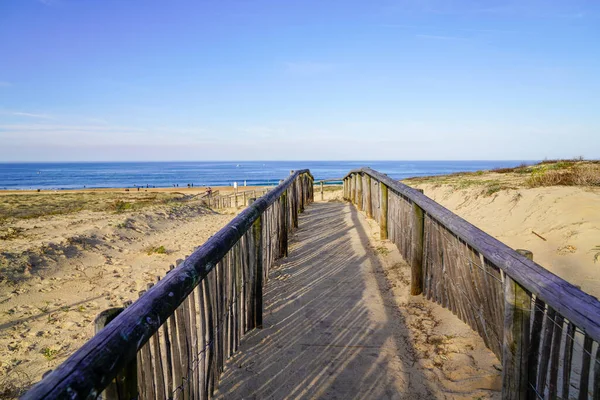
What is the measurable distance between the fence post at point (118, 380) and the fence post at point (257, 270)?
87.2 inches

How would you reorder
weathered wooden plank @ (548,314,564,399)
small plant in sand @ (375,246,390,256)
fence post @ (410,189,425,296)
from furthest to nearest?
1. small plant in sand @ (375,246,390,256)
2. fence post @ (410,189,425,296)
3. weathered wooden plank @ (548,314,564,399)

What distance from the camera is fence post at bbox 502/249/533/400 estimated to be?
2090mm

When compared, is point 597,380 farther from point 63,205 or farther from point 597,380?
point 63,205

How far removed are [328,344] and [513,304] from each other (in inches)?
67.2

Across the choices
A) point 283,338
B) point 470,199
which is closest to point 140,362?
point 283,338

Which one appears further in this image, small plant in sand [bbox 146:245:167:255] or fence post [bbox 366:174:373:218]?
fence post [bbox 366:174:373:218]

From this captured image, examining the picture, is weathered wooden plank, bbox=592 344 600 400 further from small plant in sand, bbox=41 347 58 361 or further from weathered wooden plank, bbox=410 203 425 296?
small plant in sand, bbox=41 347 58 361

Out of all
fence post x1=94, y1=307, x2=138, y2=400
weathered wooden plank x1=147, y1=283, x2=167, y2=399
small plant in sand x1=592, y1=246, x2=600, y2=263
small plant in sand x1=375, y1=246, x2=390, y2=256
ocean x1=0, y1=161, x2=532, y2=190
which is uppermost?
fence post x1=94, y1=307, x2=138, y2=400

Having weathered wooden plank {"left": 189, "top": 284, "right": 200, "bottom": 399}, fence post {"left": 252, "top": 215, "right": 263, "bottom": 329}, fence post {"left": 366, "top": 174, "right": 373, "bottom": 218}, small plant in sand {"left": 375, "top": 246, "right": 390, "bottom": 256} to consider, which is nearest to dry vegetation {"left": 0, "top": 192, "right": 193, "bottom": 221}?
fence post {"left": 366, "top": 174, "right": 373, "bottom": 218}

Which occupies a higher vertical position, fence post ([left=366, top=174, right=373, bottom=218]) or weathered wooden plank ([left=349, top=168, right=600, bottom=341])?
weathered wooden plank ([left=349, top=168, right=600, bottom=341])

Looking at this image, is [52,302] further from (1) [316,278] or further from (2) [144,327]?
(2) [144,327]

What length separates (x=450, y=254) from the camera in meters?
3.62

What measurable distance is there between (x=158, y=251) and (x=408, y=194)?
19.0 ft

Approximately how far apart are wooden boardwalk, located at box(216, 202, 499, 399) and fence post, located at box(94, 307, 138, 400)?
54.9 inches
